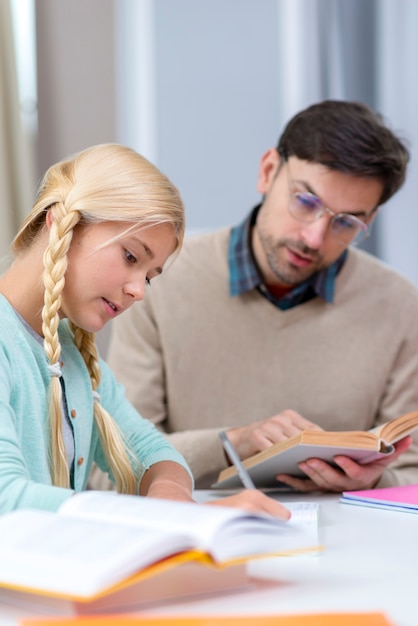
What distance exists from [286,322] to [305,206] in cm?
32

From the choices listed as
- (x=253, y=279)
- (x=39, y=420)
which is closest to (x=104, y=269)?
(x=39, y=420)

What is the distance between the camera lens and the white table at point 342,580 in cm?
82

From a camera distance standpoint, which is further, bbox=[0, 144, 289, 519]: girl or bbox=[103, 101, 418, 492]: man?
bbox=[103, 101, 418, 492]: man

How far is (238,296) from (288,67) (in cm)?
135

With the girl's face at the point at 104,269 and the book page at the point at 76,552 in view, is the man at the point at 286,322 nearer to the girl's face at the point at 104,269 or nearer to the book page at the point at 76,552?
the girl's face at the point at 104,269

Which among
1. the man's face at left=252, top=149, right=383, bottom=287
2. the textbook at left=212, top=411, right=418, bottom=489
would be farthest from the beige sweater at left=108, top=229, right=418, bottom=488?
the textbook at left=212, top=411, right=418, bottom=489

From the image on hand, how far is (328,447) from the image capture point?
58.6 inches

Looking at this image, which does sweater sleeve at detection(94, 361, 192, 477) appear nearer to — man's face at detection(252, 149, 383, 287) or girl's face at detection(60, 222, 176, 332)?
girl's face at detection(60, 222, 176, 332)

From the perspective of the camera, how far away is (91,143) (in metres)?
2.62

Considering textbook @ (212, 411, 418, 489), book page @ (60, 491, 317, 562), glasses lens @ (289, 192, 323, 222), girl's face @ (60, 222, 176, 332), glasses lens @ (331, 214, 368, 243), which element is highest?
girl's face @ (60, 222, 176, 332)

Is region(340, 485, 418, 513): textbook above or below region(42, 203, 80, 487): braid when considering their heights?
below

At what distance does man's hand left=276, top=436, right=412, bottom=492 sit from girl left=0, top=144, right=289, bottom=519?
344mm

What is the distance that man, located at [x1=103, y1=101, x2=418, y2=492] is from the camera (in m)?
1.97

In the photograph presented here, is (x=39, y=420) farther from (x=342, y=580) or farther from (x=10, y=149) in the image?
(x=10, y=149)
